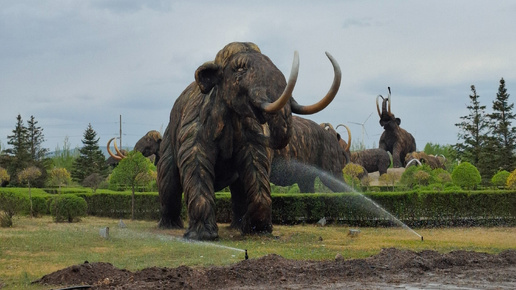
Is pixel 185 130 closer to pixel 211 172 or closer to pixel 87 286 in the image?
pixel 211 172

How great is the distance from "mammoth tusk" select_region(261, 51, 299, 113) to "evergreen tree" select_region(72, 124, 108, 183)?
27.7m

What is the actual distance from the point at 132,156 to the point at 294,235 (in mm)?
5777

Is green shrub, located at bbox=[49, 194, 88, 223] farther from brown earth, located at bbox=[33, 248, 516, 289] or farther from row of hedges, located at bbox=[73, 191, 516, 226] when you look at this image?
brown earth, located at bbox=[33, 248, 516, 289]

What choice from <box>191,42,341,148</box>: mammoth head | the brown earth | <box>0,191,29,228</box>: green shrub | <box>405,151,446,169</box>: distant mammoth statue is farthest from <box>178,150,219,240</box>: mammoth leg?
<box>405,151,446,169</box>: distant mammoth statue

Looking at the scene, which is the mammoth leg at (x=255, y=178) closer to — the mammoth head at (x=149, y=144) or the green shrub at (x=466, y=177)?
the green shrub at (x=466, y=177)

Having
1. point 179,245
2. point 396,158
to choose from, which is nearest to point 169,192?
point 179,245

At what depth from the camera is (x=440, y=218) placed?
1656 centimetres

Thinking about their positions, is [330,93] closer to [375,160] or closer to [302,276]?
[302,276]

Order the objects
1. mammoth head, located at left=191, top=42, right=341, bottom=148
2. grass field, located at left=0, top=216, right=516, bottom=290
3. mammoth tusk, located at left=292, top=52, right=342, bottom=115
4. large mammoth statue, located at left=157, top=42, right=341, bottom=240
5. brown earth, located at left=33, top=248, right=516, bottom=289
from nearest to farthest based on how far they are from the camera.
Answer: brown earth, located at left=33, top=248, right=516, bottom=289, grass field, located at left=0, top=216, right=516, bottom=290, mammoth tusk, located at left=292, top=52, right=342, bottom=115, mammoth head, located at left=191, top=42, right=341, bottom=148, large mammoth statue, located at left=157, top=42, right=341, bottom=240

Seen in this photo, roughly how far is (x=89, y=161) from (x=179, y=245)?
28.7 metres

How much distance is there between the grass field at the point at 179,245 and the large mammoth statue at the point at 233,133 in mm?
601

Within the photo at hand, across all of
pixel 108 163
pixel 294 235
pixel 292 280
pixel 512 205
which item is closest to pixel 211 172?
pixel 294 235

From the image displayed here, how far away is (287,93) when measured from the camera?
1036 cm

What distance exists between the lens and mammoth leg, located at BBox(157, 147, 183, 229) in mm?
13742
